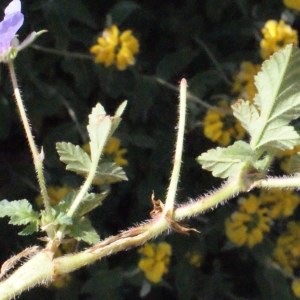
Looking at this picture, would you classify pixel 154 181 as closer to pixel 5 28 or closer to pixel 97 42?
pixel 97 42

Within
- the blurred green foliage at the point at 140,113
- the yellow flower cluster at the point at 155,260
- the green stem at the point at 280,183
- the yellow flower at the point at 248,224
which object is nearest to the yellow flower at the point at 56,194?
the blurred green foliage at the point at 140,113

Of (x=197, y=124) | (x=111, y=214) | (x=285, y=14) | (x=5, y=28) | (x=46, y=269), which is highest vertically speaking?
(x=5, y=28)

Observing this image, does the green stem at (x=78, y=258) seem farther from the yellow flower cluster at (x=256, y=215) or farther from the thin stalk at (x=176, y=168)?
the yellow flower cluster at (x=256, y=215)

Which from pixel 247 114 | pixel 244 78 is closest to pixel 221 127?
pixel 244 78

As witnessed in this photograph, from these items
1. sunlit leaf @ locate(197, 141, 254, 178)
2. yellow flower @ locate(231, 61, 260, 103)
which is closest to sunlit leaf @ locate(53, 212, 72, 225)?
sunlit leaf @ locate(197, 141, 254, 178)

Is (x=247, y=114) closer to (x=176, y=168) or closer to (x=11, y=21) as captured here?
(x=176, y=168)

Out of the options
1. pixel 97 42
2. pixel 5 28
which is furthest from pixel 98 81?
pixel 5 28

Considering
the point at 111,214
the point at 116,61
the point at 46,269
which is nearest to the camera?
the point at 46,269
